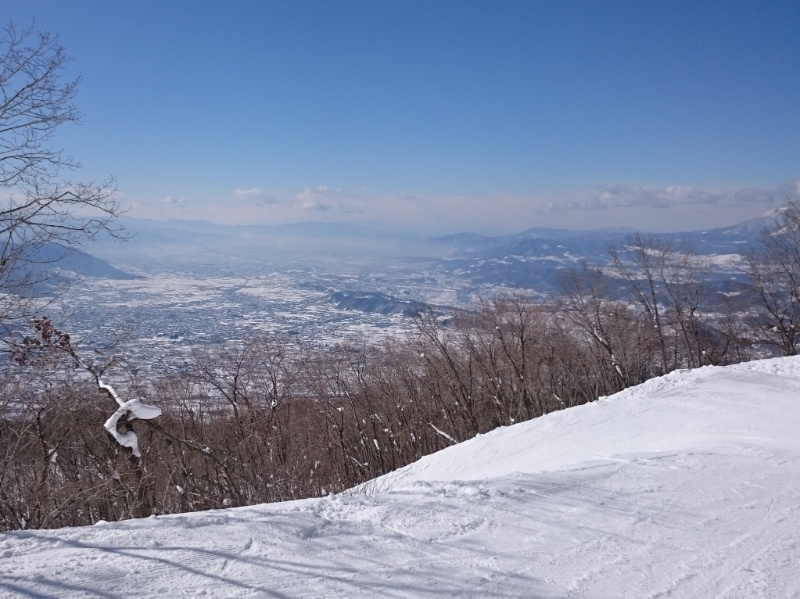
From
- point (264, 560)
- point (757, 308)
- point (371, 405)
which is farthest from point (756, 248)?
point (264, 560)

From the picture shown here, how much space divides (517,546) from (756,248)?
86.3 feet

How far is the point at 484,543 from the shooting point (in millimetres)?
4562

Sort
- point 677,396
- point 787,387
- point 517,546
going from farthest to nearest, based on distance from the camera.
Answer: point 677,396 → point 787,387 → point 517,546

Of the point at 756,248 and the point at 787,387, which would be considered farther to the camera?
the point at 756,248

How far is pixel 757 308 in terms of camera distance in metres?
23.5

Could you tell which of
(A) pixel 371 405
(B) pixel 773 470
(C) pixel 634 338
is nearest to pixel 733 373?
(B) pixel 773 470

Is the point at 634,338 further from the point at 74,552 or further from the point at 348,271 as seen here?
the point at 348,271

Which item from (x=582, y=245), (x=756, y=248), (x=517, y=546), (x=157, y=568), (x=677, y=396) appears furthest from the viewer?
(x=582, y=245)

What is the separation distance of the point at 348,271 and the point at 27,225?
10171cm

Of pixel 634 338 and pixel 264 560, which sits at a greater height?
pixel 264 560

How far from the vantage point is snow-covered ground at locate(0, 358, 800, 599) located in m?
3.74

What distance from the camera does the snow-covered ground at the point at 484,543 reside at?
374cm

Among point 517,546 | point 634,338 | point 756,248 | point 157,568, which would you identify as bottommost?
point 634,338

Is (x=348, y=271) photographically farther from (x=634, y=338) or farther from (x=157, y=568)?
(x=157, y=568)
